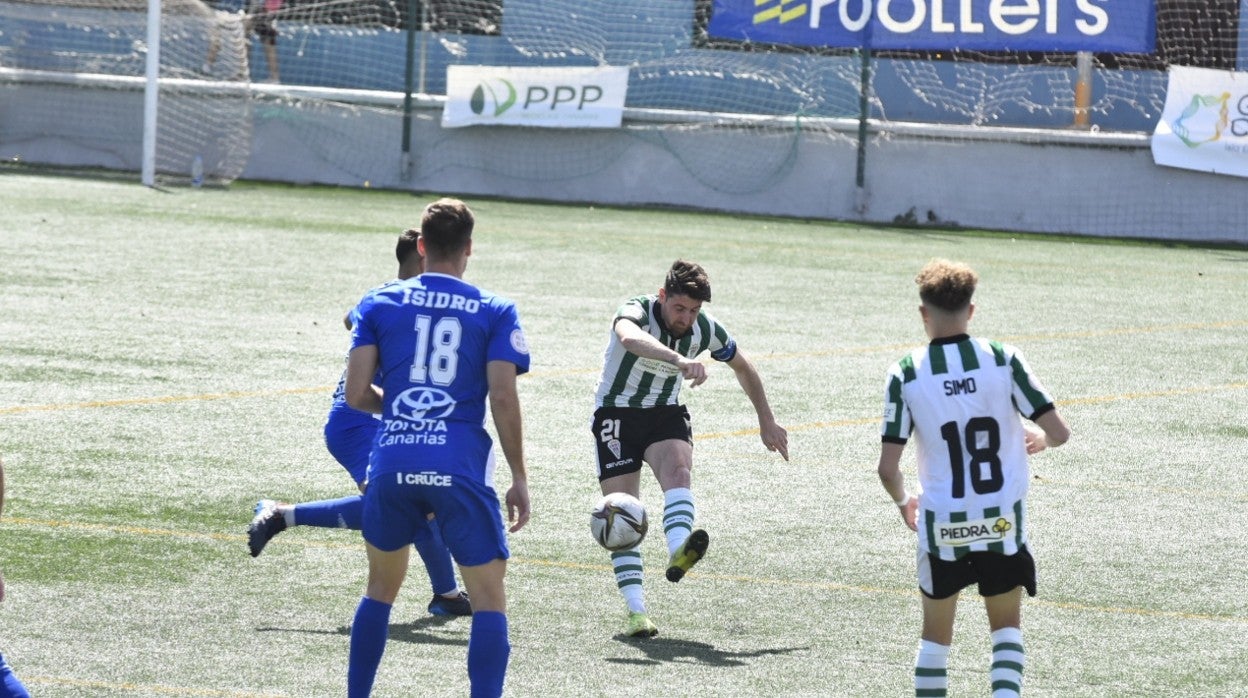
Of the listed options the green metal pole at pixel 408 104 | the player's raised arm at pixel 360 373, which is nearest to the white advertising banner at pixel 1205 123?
the green metal pole at pixel 408 104

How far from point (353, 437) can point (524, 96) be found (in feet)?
59.6

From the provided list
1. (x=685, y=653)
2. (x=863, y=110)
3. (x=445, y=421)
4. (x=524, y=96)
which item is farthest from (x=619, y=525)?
(x=524, y=96)

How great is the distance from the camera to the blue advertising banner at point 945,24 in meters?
23.4

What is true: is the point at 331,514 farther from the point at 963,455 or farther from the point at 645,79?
the point at 645,79

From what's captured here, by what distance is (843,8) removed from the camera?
2416 centimetres

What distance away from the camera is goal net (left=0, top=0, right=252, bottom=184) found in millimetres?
25312

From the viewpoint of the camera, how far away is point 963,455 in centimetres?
552

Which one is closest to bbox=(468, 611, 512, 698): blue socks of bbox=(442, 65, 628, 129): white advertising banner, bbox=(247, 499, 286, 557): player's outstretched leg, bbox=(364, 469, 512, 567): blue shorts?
bbox=(364, 469, 512, 567): blue shorts

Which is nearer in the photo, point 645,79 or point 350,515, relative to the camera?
point 350,515

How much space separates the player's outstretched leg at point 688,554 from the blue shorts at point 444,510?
1.54 m

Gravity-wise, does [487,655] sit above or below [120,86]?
below

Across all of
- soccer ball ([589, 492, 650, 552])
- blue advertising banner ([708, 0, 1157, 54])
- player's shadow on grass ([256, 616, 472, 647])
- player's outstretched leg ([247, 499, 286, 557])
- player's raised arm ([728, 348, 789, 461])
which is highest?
blue advertising banner ([708, 0, 1157, 54])

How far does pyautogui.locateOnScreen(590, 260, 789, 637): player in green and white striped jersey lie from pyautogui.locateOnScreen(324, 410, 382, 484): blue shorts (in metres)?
1.03

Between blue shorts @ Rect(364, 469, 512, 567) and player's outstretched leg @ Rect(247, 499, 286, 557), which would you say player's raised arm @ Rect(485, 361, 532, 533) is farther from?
player's outstretched leg @ Rect(247, 499, 286, 557)
